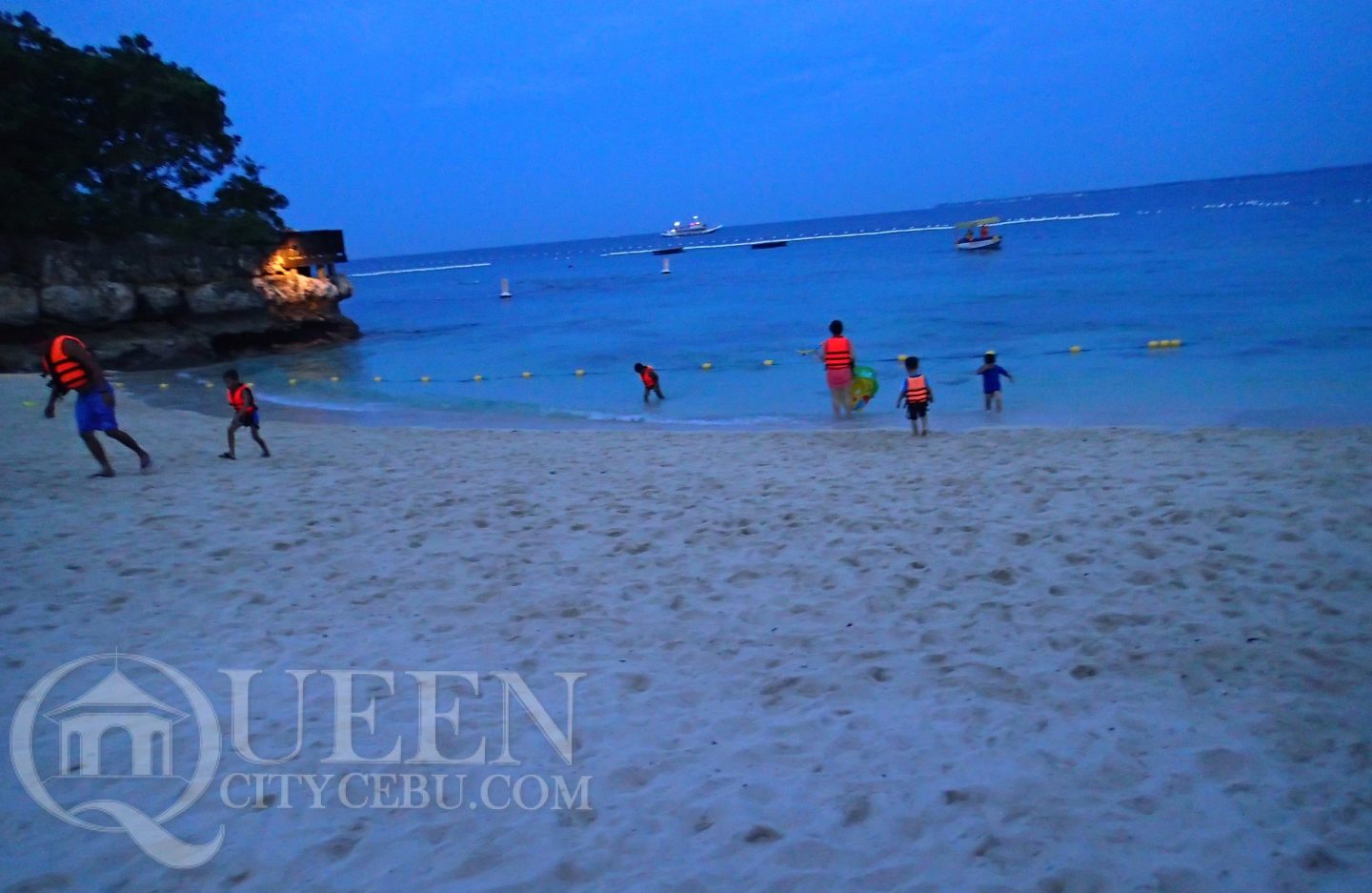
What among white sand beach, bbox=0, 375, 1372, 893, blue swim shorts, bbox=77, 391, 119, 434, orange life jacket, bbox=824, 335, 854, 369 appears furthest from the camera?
orange life jacket, bbox=824, 335, 854, 369

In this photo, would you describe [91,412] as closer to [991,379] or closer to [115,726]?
[115,726]

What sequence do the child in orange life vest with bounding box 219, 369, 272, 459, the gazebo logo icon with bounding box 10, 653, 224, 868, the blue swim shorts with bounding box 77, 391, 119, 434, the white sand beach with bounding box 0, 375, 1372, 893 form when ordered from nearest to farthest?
the white sand beach with bounding box 0, 375, 1372, 893 → the gazebo logo icon with bounding box 10, 653, 224, 868 → the blue swim shorts with bounding box 77, 391, 119, 434 → the child in orange life vest with bounding box 219, 369, 272, 459

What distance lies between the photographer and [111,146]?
1232 inches

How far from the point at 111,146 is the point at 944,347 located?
29716 mm

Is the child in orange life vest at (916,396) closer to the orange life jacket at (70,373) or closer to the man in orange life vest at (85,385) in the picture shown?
the man in orange life vest at (85,385)

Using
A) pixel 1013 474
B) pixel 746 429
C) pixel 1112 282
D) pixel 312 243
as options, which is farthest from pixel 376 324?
pixel 1013 474

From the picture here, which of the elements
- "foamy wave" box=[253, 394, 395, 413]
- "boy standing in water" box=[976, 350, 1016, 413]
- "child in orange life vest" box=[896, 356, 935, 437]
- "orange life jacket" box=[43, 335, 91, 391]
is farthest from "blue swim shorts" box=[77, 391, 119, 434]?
"boy standing in water" box=[976, 350, 1016, 413]

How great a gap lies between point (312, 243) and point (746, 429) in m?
28.2

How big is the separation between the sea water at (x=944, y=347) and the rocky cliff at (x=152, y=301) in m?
1.89

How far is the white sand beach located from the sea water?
568 cm

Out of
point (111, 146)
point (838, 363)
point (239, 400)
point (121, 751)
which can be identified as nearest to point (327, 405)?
point (239, 400)

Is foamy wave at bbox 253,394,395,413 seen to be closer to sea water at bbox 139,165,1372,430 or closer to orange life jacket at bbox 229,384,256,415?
sea water at bbox 139,165,1372,430

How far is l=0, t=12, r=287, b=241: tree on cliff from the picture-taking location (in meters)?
27.0

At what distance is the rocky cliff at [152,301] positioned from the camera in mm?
25484
